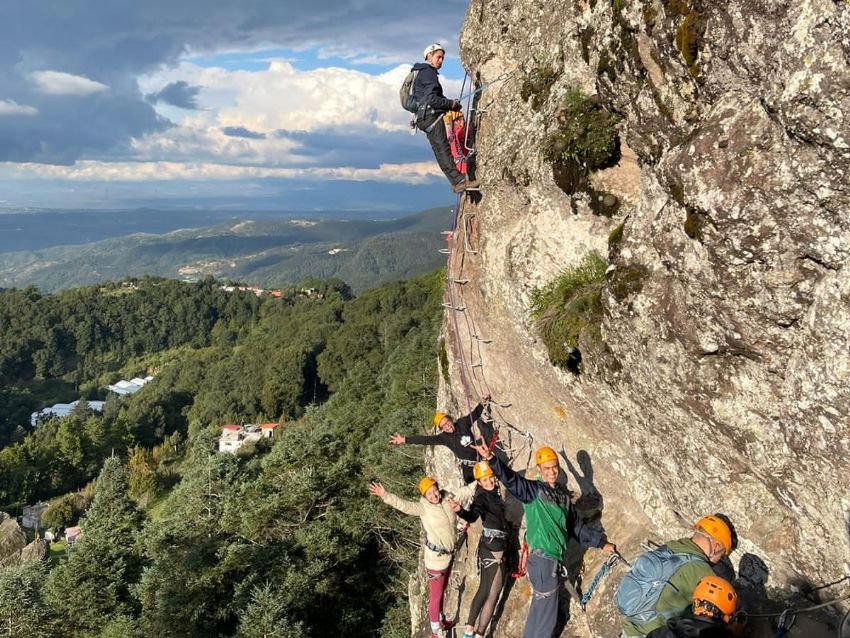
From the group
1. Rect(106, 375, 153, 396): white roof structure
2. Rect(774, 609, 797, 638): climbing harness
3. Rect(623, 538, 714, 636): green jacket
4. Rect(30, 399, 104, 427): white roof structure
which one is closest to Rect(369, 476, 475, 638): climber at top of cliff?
Rect(623, 538, 714, 636): green jacket

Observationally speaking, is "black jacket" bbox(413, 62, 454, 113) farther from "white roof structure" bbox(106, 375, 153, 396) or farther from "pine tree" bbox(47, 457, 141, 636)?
"white roof structure" bbox(106, 375, 153, 396)

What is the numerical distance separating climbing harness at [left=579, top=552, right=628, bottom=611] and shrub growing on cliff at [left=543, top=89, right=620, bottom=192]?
5.39m

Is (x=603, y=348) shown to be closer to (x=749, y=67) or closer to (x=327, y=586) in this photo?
(x=749, y=67)

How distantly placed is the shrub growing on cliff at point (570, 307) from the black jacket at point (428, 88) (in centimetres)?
386

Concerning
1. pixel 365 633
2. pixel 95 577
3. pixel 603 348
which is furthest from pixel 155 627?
pixel 603 348

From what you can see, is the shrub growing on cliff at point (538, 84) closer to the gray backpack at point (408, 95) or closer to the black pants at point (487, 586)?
the gray backpack at point (408, 95)

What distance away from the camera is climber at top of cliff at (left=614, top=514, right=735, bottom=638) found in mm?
5387

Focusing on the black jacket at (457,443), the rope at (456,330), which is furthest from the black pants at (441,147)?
the black jacket at (457,443)

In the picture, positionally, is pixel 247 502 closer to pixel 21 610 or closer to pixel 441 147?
pixel 21 610

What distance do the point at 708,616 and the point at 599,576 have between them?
329 cm

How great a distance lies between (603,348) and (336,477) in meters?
20.4

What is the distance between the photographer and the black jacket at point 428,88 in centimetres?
958

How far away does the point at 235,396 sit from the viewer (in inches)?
3615

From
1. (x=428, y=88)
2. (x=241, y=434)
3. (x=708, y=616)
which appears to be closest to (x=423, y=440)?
(x=708, y=616)
